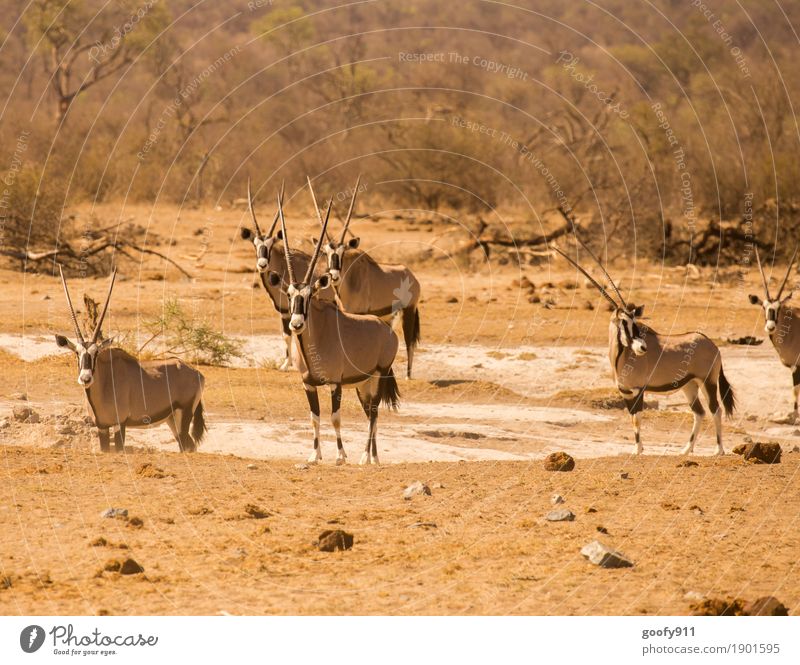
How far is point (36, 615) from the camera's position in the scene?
6938 mm

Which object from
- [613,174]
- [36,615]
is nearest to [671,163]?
[613,174]

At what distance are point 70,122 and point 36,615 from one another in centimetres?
4174

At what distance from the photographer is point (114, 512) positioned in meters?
8.84

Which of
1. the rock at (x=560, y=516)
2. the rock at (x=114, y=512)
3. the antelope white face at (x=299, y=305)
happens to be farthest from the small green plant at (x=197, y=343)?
the rock at (x=560, y=516)

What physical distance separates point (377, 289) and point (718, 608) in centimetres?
1169

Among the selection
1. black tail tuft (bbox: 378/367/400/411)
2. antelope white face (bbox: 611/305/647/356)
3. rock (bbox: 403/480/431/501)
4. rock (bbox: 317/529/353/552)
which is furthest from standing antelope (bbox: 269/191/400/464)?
rock (bbox: 317/529/353/552)

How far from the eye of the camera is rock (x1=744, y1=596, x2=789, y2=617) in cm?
695

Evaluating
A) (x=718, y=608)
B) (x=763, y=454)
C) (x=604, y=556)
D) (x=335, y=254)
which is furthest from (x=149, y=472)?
(x=335, y=254)

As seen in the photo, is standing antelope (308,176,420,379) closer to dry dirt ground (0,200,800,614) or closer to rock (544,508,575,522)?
dry dirt ground (0,200,800,614)

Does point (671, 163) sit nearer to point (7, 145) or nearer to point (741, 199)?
point (741, 199)

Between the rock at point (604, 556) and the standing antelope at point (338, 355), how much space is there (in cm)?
403

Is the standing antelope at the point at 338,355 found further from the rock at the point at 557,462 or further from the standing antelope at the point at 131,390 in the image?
the rock at the point at 557,462
